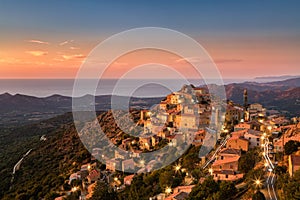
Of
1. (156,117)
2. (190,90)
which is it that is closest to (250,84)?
(190,90)

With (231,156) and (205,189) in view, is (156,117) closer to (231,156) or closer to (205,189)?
(231,156)

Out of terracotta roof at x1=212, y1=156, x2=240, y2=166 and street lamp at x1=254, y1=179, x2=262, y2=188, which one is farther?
terracotta roof at x1=212, y1=156, x2=240, y2=166

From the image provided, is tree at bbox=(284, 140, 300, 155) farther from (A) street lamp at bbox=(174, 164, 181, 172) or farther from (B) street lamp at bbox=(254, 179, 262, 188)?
(A) street lamp at bbox=(174, 164, 181, 172)

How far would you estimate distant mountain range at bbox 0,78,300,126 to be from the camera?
4016 cm

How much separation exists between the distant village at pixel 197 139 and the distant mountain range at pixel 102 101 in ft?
30.9

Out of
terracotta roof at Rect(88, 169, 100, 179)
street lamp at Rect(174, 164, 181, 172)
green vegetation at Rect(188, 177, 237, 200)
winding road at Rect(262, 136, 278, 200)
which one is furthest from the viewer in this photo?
terracotta roof at Rect(88, 169, 100, 179)

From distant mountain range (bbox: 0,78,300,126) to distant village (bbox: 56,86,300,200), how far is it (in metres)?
9.41

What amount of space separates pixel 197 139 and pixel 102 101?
27739mm

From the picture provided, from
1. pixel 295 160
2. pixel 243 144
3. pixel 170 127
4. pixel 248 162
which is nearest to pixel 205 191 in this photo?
pixel 295 160

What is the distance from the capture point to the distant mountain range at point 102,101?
40156 millimetres

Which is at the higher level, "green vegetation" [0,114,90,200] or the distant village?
the distant village

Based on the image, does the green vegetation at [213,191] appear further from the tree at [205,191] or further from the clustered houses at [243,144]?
the clustered houses at [243,144]

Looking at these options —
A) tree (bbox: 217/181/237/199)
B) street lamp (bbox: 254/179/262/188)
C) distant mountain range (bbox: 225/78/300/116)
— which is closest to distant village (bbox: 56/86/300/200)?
street lamp (bbox: 254/179/262/188)

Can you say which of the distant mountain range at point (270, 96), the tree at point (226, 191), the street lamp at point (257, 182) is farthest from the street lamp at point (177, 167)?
the distant mountain range at point (270, 96)
